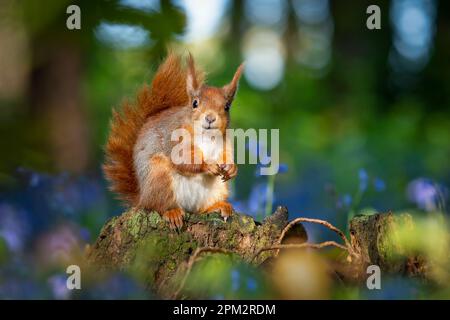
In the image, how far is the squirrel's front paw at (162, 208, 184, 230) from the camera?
224 cm

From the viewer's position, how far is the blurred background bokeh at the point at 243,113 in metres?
3.19

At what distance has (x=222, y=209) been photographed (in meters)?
2.45

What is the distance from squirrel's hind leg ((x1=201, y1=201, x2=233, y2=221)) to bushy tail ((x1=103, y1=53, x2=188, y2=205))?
350 millimetres

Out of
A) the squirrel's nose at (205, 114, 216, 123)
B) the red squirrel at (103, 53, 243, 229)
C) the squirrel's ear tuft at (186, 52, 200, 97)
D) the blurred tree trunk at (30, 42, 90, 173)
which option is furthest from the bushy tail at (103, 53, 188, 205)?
the blurred tree trunk at (30, 42, 90, 173)

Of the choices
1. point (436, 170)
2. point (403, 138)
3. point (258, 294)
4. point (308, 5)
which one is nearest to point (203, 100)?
point (258, 294)

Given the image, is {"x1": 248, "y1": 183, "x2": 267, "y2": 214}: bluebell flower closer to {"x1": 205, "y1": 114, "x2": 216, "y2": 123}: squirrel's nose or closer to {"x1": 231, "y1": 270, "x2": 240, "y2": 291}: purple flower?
{"x1": 205, "y1": 114, "x2": 216, "y2": 123}: squirrel's nose

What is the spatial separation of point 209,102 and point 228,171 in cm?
26

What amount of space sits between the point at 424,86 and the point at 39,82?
426cm

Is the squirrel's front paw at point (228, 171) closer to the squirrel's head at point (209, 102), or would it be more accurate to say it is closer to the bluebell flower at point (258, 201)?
the squirrel's head at point (209, 102)

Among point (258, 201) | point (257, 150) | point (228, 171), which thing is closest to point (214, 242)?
point (228, 171)

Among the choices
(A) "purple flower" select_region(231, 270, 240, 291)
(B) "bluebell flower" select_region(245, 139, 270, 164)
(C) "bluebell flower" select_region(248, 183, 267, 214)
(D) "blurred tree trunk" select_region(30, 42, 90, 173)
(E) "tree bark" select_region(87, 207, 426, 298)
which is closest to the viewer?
(A) "purple flower" select_region(231, 270, 240, 291)

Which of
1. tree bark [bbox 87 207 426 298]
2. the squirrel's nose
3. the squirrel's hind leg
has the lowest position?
tree bark [bbox 87 207 426 298]

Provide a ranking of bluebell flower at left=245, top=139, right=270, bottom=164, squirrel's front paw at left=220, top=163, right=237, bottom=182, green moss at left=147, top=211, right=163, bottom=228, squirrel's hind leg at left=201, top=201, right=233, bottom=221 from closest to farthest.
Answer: green moss at left=147, top=211, right=163, bottom=228 → squirrel's hind leg at left=201, top=201, right=233, bottom=221 → squirrel's front paw at left=220, top=163, right=237, bottom=182 → bluebell flower at left=245, top=139, right=270, bottom=164

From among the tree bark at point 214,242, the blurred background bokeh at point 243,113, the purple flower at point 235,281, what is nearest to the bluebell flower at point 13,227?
the blurred background bokeh at point 243,113
